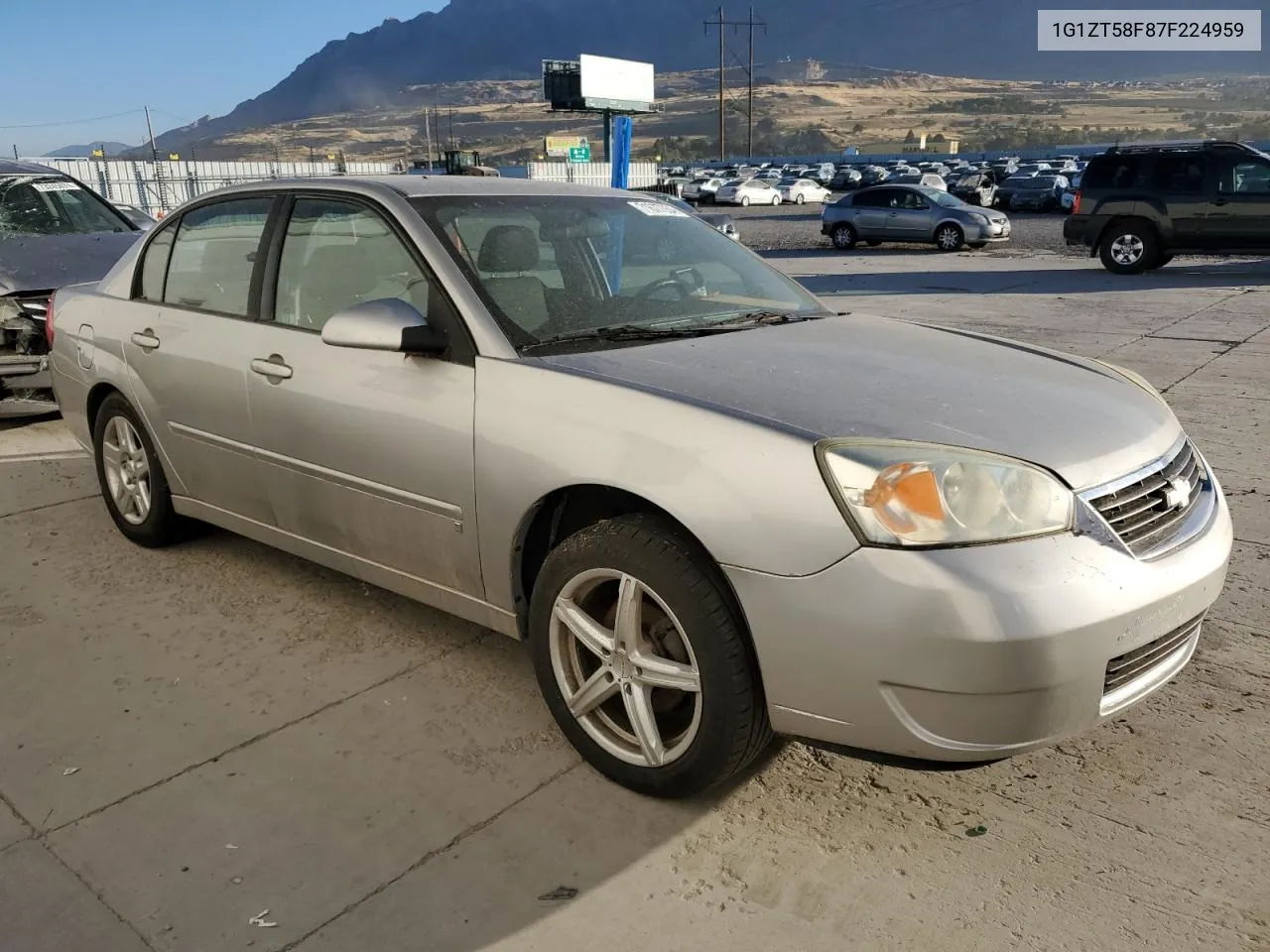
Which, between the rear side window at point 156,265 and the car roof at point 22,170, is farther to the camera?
the car roof at point 22,170

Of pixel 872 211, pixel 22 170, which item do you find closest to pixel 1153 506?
pixel 22 170

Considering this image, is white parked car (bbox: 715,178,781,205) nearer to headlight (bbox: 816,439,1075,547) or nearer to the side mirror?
the side mirror

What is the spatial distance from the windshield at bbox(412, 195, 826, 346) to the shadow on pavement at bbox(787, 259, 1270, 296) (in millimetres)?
10296

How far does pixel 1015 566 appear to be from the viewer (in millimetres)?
2135

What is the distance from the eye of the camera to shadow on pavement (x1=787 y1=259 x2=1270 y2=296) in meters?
14.7

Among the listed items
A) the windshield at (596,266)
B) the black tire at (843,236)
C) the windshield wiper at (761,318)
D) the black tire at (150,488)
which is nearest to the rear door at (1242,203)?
the black tire at (843,236)

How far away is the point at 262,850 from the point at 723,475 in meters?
1.44

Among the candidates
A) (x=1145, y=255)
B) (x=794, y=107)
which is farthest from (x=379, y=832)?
(x=794, y=107)

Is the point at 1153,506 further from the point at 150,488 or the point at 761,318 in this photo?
the point at 150,488

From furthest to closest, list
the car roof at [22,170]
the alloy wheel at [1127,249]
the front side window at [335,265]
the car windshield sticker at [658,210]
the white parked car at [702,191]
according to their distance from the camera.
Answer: the white parked car at [702,191], the alloy wheel at [1127,249], the car roof at [22,170], the car windshield sticker at [658,210], the front side window at [335,265]

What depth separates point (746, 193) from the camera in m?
44.2

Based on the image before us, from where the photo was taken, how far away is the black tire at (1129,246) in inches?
625

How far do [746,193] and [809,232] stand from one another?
16610mm

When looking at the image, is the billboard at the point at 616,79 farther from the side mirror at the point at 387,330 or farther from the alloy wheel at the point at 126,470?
the side mirror at the point at 387,330
